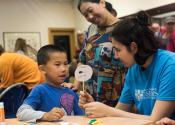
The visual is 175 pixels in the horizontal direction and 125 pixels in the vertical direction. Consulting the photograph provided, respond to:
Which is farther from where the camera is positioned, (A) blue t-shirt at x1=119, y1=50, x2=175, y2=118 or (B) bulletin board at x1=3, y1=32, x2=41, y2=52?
(B) bulletin board at x1=3, y1=32, x2=41, y2=52

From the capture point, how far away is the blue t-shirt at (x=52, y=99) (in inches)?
68.5

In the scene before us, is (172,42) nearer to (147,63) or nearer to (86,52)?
(86,52)

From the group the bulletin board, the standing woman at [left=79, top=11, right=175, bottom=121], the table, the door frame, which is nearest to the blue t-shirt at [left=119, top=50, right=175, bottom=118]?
the standing woman at [left=79, top=11, right=175, bottom=121]

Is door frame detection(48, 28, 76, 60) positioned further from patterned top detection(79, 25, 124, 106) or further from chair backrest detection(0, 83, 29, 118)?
patterned top detection(79, 25, 124, 106)

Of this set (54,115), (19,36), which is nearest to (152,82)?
(54,115)

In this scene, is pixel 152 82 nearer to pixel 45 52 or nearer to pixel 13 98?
pixel 45 52

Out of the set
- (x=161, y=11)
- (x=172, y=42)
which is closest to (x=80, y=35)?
(x=161, y=11)

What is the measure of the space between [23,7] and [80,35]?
2961mm

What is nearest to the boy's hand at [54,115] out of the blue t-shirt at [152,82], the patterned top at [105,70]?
the blue t-shirt at [152,82]

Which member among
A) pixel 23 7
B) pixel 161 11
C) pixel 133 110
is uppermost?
pixel 23 7

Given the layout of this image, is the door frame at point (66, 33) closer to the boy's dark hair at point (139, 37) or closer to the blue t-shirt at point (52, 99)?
the blue t-shirt at point (52, 99)

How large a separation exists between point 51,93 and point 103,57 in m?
0.47

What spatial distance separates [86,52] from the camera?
7.32 ft

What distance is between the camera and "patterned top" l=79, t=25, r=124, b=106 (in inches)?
82.0
